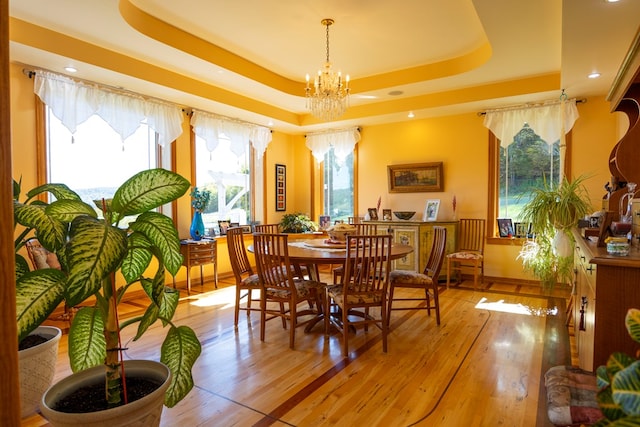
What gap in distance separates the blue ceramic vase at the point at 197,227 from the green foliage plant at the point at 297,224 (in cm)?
154

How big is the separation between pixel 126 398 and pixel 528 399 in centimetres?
221

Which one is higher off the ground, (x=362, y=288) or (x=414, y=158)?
(x=414, y=158)

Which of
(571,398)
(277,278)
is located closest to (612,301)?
(571,398)

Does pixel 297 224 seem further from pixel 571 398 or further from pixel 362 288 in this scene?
pixel 571 398

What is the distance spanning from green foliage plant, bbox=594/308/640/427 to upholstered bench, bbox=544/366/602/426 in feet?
2.37

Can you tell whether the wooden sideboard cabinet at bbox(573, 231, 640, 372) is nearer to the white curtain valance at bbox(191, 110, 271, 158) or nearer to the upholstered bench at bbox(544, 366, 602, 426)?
the upholstered bench at bbox(544, 366, 602, 426)

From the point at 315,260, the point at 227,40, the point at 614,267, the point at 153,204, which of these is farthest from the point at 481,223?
the point at 153,204

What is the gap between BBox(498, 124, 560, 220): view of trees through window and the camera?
15.9 feet

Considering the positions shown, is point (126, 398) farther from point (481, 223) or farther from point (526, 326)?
point (481, 223)

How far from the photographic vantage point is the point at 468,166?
17.5 feet

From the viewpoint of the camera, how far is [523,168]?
16.5 ft

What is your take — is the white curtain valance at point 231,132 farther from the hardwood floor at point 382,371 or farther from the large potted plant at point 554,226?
the large potted plant at point 554,226

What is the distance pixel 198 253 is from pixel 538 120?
4887 mm

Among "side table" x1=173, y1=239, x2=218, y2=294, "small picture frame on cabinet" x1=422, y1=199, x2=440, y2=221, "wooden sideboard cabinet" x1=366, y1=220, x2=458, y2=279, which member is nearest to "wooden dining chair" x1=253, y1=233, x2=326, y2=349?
"side table" x1=173, y1=239, x2=218, y2=294
